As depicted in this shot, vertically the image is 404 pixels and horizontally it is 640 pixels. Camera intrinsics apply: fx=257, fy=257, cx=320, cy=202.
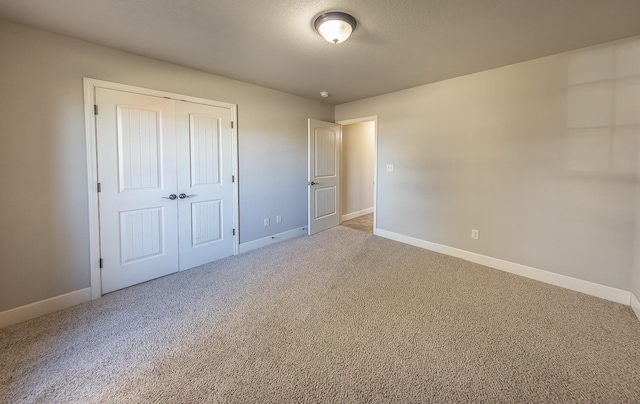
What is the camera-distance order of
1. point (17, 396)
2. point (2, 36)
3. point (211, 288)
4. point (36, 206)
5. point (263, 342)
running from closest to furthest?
point (17, 396) < point (263, 342) < point (2, 36) < point (36, 206) < point (211, 288)

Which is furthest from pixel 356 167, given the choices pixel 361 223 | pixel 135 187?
pixel 135 187

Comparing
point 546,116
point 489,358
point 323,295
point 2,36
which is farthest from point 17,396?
point 546,116

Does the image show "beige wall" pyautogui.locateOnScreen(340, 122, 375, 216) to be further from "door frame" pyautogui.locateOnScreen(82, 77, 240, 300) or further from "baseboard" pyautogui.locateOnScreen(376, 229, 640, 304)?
"door frame" pyautogui.locateOnScreen(82, 77, 240, 300)

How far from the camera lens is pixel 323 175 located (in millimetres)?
4832

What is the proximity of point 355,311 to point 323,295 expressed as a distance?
1.30 feet

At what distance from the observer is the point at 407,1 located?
1812 mm

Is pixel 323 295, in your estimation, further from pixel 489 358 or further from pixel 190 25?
pixel 190 25

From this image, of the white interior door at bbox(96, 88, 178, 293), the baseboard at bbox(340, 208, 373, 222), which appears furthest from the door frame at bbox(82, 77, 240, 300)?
the baseboard at bbox(340, 208, 373, 222)

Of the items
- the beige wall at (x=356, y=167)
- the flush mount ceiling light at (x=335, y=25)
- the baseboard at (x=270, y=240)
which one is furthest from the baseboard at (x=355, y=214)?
the flush mount ceiling light at (x=335, y=25)

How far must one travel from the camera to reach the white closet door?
3102mm

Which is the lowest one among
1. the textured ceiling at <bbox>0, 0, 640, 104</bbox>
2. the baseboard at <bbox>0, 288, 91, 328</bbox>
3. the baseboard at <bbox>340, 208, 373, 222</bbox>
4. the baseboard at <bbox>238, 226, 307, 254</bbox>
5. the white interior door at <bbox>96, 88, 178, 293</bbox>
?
the baseboard at <bbox>0, 288, 91, 328</bbox>

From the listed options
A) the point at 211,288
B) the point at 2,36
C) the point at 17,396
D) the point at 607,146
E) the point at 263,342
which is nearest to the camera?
the point at 17,396

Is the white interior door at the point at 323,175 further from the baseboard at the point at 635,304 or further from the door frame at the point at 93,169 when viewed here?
the baseboard at the point at 635,304

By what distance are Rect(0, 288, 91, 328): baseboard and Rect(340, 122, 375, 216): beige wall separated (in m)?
4.34
